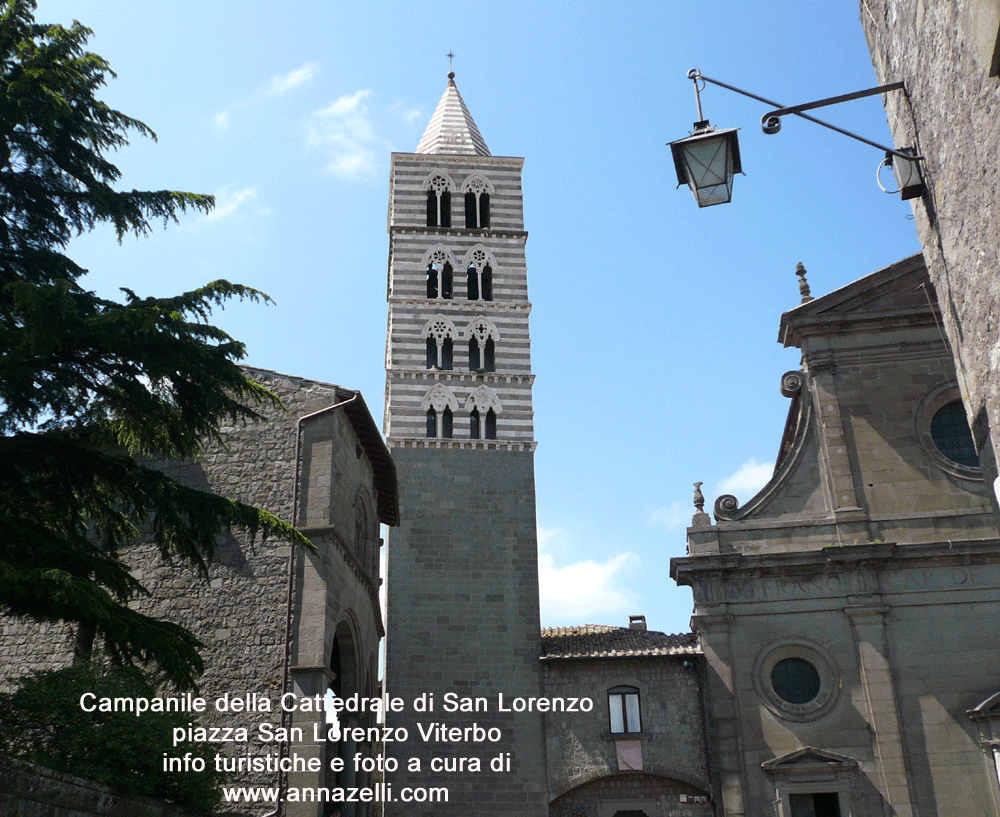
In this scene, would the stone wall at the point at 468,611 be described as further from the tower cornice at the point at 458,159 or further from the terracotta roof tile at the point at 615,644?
the tower cornice at the point at 458,159

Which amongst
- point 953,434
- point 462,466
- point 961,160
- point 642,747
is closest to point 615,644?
point 642,747

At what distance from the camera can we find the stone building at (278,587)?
13.2 m

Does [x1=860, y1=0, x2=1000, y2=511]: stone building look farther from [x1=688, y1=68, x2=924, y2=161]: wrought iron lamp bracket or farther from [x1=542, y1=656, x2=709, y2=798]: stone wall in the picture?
[x1=542, y1=656, x2=709, y2=798]: stone wall

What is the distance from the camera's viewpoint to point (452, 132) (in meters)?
33.2

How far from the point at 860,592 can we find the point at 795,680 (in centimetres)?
246

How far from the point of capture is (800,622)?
2105 cm

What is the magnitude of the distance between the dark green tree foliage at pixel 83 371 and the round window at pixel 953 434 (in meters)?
17.5

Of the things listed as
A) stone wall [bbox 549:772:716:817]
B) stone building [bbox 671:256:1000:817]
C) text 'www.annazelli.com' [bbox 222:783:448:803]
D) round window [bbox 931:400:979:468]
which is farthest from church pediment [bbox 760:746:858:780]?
text 'www.annazelli.com' [bbox 222:783:448:803]

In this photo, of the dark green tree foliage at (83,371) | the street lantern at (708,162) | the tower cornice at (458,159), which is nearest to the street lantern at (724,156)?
the street lantern at (708,162)

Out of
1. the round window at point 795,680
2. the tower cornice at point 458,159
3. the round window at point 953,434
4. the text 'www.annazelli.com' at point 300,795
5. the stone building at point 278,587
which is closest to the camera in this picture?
the text 'www.annazelli.com' at point 300,795

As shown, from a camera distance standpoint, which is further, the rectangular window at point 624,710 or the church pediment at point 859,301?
the church pediment at point 859,301

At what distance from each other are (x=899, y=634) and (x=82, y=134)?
61.3ft

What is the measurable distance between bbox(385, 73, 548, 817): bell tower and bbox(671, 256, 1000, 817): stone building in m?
5.09

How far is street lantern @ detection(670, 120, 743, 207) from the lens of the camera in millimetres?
6816
